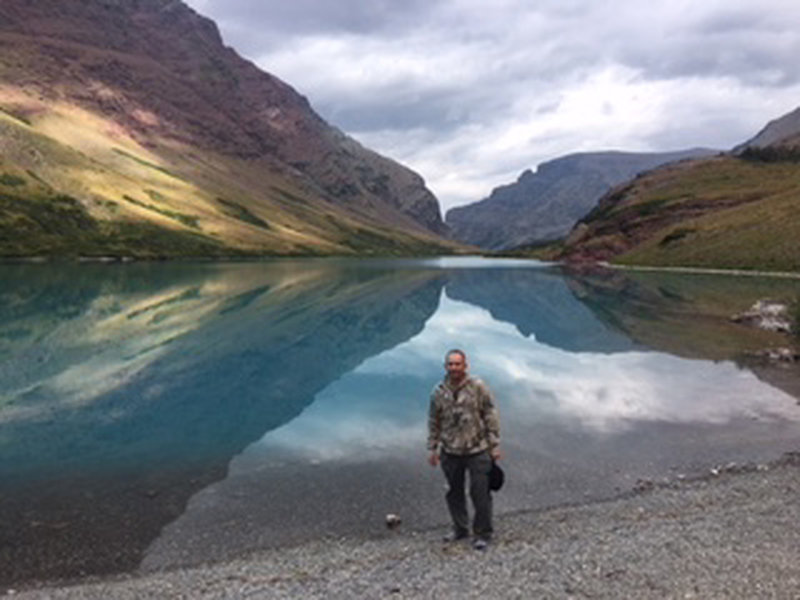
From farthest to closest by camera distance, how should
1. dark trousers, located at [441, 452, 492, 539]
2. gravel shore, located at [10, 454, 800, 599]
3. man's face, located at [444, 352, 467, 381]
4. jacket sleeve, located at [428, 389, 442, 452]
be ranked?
jacket sleeve, located at [428, 389, 442, 452] < dark trousers, located at [441, 452, 492, 539] < man's face, located at [444, 352, 467, 381] < gravel shore, located at [10, 454, 800, 599]

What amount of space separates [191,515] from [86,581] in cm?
403

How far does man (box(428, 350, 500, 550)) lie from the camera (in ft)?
47.9

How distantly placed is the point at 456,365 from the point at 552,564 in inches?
175

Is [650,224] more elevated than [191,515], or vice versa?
[650,224]

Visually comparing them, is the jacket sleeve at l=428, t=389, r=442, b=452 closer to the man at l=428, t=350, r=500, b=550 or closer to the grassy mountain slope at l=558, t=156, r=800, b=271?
the man at l=428, t=350, r=500, b=550

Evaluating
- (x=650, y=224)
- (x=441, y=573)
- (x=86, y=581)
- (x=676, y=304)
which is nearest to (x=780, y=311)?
(x=676, y=304)

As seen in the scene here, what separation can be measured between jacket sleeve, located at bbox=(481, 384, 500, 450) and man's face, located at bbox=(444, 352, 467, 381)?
588 mm

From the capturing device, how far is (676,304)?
75.1 meters

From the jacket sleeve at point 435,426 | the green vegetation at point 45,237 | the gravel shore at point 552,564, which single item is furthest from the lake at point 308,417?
the green vegetation at point 45,237

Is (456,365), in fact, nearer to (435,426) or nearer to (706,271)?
(435,426)

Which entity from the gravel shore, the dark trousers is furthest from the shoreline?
the dark trousers

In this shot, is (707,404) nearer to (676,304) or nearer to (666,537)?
(666,537)

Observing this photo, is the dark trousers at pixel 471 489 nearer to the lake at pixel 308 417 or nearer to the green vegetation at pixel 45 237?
the lake at pixel 308 417

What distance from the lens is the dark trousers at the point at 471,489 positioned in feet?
48.2
